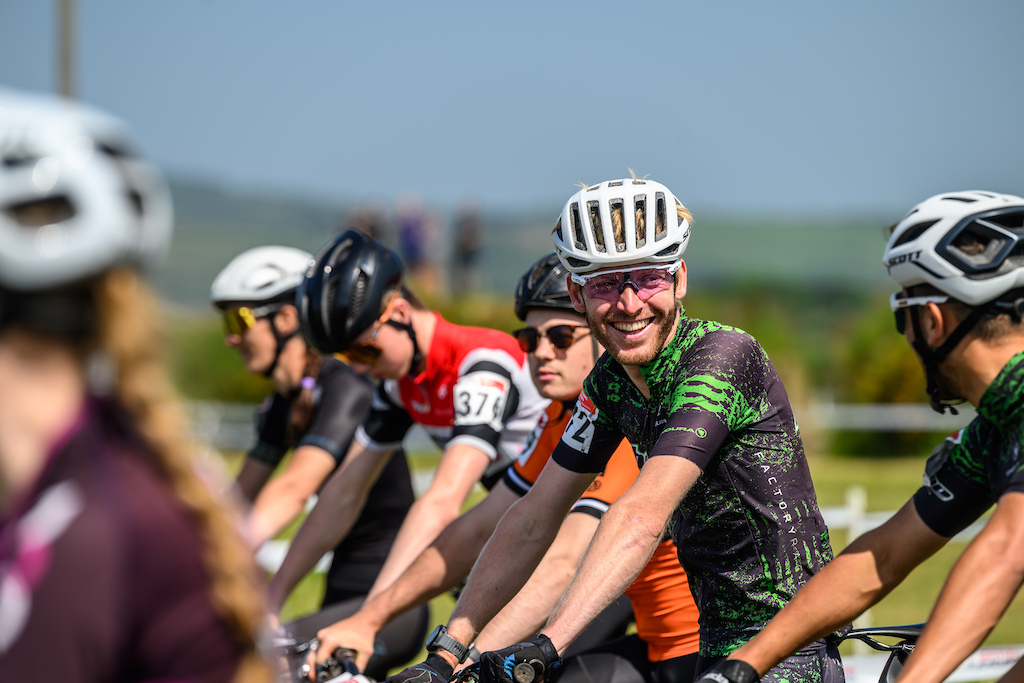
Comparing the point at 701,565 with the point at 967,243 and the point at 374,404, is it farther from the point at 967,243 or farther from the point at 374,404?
the point at 374,404

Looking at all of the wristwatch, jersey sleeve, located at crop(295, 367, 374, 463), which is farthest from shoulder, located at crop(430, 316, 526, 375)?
the wristwatch

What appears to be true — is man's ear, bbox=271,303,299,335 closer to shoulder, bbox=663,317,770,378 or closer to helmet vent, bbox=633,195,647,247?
helmet vent, bbox=633,195,647,247

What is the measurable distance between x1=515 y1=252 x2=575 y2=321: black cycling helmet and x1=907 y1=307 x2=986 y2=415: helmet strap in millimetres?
2039

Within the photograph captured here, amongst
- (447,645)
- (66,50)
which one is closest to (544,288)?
(447,645)

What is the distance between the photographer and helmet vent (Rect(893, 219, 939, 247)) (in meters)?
2.82

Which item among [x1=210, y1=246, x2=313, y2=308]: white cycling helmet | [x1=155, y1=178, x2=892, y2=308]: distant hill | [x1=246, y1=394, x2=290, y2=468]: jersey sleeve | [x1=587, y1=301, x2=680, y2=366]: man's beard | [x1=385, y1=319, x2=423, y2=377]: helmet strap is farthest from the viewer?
[x1=155, y1=178, x2=892, y2=308]: distant hill

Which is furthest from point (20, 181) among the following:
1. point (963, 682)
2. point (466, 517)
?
point (963, 682)

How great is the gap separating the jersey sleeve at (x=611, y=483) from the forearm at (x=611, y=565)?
704mm

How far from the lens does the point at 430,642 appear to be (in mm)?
3555

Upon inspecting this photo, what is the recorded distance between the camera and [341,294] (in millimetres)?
4766

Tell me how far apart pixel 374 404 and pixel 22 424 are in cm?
418

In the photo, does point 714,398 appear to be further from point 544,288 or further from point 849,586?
point 544,288

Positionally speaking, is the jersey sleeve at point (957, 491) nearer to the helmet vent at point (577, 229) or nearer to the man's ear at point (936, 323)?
the man's ear at point (936, 323)

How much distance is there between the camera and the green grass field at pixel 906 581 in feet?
29.8
